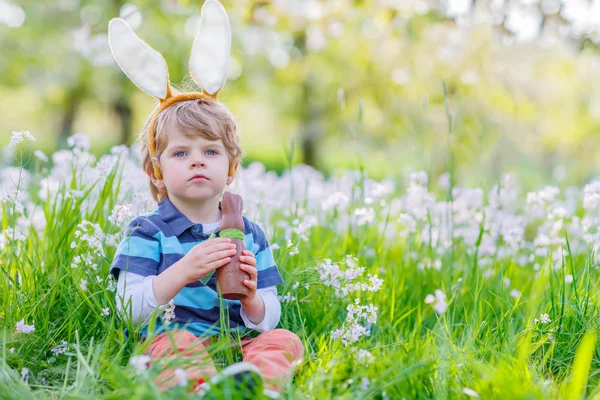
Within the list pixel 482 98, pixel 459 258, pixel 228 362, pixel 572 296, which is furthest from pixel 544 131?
pixel 228 362

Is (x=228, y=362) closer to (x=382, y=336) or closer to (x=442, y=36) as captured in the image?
(x=382, y=336)

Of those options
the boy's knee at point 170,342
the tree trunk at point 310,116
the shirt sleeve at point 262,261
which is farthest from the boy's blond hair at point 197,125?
the tree trunk at point 310,116

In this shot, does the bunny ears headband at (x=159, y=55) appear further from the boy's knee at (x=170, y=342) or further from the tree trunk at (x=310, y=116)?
the tree trunk at (x=310, y=116)

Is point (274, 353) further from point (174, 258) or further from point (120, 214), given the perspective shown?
point (120, 214)

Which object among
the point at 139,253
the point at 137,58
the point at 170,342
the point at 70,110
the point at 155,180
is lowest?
the point at 70,110

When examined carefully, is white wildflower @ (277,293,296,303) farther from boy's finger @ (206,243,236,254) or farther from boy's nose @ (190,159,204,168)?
boy's nose @ (190,159,204,168)

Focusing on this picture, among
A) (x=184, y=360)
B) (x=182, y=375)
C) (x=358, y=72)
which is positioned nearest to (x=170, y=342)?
Result: (x=184, y=360)

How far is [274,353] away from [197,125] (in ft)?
3.20

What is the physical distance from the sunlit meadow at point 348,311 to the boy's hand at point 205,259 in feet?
0.97

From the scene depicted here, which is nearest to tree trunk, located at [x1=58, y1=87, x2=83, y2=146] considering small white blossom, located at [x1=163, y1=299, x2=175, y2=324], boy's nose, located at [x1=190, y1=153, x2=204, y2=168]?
boy's nose, located at [x1=190, y1=153, x2=204, y2=168]

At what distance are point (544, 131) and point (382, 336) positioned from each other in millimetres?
13535

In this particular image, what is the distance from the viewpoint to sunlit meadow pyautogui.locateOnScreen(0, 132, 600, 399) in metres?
2.21

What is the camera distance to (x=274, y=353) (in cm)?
243

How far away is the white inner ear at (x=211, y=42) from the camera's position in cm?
277
